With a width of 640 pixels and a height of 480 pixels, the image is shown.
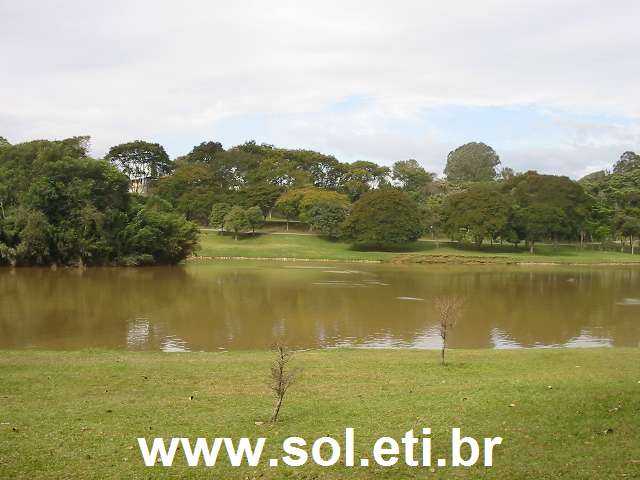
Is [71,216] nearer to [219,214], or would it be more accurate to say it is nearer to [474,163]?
[219,214]

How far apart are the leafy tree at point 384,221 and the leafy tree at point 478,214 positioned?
14.3ft

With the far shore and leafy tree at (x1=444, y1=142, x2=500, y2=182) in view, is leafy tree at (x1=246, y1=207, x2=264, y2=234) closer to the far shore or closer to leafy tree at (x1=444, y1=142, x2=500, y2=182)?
the far shore

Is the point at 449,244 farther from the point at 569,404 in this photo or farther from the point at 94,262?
the point at 569,404

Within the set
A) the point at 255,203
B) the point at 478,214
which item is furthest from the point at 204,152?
the point at 478,214

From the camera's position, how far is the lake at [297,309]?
2147 cm

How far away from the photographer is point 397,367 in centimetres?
1509

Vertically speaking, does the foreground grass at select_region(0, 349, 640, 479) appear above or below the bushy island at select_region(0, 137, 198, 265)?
below

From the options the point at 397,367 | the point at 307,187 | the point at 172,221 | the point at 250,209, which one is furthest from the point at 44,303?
the point at 307,187

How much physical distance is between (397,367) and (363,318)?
36.9 feet

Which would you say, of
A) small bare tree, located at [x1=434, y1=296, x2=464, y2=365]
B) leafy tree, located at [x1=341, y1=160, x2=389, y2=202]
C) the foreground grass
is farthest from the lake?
leafy tree, located at [x1=341, y1=160, x2=389, y2=202]

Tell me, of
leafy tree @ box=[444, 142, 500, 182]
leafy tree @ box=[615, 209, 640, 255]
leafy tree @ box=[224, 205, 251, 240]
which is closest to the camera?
leafy tree @ box=[224, 205, 251, 240]

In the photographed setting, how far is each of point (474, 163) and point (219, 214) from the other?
317 feet

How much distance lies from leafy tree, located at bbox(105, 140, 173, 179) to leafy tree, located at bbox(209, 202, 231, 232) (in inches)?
1042

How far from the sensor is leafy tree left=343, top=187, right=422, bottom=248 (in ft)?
230
